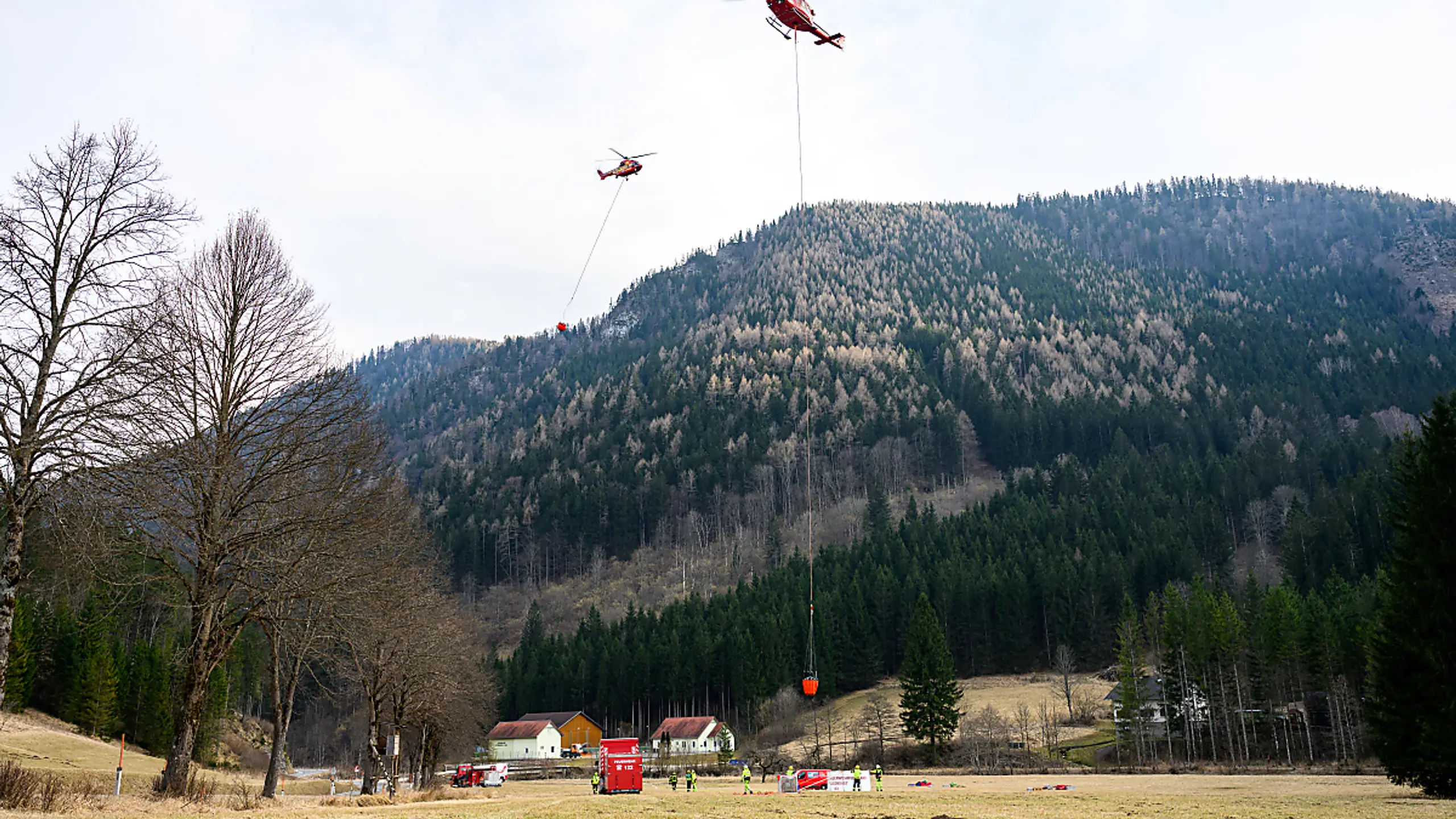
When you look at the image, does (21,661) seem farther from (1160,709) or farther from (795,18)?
(1160,709)

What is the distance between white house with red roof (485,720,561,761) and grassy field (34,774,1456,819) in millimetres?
53080

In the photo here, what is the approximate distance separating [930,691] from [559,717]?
145 ft

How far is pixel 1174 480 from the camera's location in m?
129

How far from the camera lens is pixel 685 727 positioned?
90.0 metres

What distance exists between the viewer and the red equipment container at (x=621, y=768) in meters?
43.9

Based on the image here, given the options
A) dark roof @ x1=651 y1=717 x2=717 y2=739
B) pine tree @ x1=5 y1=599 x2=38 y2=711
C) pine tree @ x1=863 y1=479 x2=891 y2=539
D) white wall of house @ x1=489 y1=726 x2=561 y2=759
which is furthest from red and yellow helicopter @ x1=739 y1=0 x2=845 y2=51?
pine tree @ x1=863 y1=479 x2=891 y2=539

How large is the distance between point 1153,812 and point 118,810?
2226 cm

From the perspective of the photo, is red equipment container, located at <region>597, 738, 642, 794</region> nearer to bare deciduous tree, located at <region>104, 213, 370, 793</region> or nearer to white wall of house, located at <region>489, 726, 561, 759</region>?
bare deciduous tree, located at <region>104, 213, 370, 793</region>

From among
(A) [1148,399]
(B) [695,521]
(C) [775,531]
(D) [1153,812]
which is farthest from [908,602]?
(A) [1148,399]

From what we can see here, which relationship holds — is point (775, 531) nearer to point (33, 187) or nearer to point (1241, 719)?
point (1241, 719)

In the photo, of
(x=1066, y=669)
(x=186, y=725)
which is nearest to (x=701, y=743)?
(x=1066, y=669)

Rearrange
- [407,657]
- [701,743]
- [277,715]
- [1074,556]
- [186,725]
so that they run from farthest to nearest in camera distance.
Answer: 1. [1074,556]
2. [701,743]
3. [407,657]
4. [277,715]
5. [186,725]

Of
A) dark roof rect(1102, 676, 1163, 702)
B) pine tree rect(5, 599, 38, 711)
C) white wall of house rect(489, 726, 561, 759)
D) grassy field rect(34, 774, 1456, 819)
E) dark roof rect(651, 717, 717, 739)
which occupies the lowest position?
white wall of house rect(489, 726, 561, 759)

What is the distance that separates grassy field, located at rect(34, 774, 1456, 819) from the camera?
2092 centimetres
